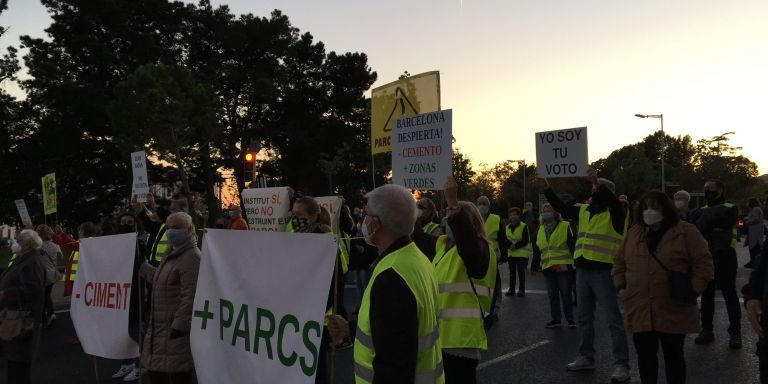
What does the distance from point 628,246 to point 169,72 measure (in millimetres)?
36989

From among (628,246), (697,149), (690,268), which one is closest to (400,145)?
(628,246)

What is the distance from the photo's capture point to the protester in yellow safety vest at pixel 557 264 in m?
8.93

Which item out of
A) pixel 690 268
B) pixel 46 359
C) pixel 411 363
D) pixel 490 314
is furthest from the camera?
pixel 46 359

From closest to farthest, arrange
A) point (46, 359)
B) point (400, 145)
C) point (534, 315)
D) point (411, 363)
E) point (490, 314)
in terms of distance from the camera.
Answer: point (411, 363), point (490, 314), point (400, 145), point (46, 359), point (534, 315)

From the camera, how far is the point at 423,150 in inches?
272

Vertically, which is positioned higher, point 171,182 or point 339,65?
point 339,65

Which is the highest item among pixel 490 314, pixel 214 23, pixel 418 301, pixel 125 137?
pixel 214 23

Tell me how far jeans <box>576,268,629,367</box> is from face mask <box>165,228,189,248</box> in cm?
384

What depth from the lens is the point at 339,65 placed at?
48.3 m

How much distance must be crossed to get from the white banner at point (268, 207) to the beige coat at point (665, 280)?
4.11 metres

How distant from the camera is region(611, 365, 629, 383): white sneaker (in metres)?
6.12

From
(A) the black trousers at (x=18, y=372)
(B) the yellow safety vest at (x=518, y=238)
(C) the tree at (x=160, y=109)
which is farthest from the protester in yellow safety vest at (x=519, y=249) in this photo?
(C) the tree at (x=160, y=109)

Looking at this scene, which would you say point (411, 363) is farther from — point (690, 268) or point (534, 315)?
point (534, 315)

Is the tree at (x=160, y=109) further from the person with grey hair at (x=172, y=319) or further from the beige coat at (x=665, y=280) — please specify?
the beige coat at (x=665, y=280)
